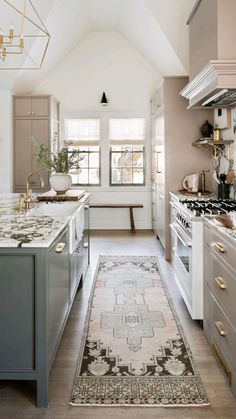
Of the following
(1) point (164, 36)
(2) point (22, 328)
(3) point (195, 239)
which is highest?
(1) point (164, 36)

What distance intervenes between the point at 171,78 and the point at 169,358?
3867 millimetres

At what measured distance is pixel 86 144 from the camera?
26.3 ft

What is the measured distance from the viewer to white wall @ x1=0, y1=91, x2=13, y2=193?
705cm

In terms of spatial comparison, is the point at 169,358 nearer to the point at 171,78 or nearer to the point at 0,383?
the point at 0,383

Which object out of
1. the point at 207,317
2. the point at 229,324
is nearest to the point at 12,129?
the point at 207,317

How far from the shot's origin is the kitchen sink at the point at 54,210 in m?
3.16

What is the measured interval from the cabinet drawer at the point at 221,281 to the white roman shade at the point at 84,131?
5476 millimetres

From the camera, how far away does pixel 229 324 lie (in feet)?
7.25

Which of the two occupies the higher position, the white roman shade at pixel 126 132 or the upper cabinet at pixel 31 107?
the upper cabinet at pixel 31 107

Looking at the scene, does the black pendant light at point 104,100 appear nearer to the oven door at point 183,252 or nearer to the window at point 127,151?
the window at point 127,151

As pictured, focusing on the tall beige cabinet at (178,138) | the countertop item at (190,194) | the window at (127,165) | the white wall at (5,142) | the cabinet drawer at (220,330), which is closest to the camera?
the cabinet drawer at (220,330)

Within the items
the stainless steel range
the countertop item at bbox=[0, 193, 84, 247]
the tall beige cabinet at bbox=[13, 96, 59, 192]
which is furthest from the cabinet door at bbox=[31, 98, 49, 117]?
the stainless steel range

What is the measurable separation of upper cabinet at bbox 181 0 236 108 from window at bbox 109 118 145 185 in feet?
14.4

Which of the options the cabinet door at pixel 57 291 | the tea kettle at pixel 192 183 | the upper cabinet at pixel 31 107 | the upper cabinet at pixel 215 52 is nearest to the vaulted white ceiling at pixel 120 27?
the upper cabinet at pixel 31 107
